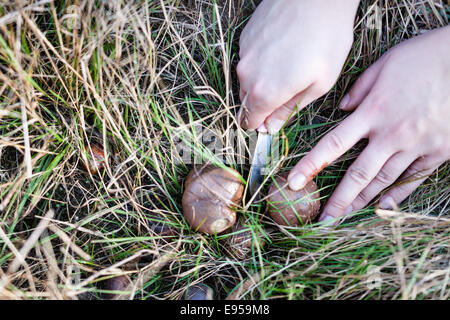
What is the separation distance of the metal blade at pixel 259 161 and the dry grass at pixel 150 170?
81mm

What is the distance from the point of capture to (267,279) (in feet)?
4.77

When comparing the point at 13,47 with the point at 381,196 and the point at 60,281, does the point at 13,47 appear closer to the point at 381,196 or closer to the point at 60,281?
the point at 60,281

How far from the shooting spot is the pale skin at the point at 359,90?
1453mm

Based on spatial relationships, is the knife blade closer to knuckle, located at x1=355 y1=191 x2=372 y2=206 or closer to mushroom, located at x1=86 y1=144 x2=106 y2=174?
knuckle, located at x1=355 y1=191 x2=372 y2=206

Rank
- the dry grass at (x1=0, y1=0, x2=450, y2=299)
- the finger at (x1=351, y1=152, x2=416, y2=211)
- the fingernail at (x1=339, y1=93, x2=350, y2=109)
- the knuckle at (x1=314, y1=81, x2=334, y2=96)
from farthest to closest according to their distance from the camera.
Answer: the fingernail at (x1=339, y1=93, x2=350, y2=109) < the finger at (x1=351, y1=152, x2=416, y2=211) < the knuckle at (x1=314, y1=81, x2=334, y2=96) < the dry grass at (x1=0, y1=0, x2=450, y2=299)

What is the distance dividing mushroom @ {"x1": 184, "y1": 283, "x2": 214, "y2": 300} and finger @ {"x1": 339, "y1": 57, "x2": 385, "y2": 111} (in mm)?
1146

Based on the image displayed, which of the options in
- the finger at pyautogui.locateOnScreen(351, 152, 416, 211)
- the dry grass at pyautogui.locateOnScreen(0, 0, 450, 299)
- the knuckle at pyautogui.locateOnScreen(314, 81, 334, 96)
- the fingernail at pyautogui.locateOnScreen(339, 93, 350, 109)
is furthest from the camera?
the fingernail at pyautogui.locateOnScreen(339, 93, 350, 109)

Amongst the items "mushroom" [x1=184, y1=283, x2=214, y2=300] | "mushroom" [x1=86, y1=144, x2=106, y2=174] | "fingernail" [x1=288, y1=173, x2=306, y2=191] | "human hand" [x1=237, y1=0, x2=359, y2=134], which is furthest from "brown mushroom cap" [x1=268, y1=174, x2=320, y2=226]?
"mushroom" [x1=86, y1=144, x2=106, y2=174]

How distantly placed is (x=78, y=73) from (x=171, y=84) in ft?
1.58

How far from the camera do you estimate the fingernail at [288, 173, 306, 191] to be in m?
1.53

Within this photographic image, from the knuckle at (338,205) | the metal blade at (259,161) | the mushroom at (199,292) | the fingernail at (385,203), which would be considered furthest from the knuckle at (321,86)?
the mushroom at (199,292)

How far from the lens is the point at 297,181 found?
153cm

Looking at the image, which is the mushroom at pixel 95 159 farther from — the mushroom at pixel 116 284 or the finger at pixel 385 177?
the finger at pixel 385 177
